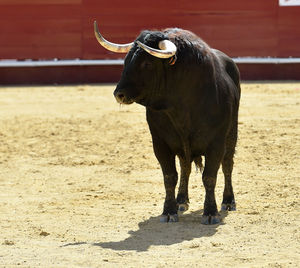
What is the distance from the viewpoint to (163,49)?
528cm

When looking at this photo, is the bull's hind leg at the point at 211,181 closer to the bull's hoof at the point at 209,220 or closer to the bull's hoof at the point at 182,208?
the bull's hoof at the point at 209,220

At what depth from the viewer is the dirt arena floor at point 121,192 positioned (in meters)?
4.83

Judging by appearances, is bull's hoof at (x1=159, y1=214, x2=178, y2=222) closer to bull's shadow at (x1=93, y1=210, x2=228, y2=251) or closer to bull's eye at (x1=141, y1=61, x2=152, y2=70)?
bull's shadow at (x1=93, y1=210, x2=228, y2=251)

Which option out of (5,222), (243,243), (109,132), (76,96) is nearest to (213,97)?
(243,243)

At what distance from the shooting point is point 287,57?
1299 cm

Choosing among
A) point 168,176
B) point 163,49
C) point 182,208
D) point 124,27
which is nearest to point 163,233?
point 168,176

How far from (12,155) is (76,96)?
326 cm

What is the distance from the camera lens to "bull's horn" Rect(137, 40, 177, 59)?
5.14 m

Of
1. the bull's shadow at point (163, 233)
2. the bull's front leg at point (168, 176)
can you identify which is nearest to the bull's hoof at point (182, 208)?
the bull's shadow at point (163, 233)

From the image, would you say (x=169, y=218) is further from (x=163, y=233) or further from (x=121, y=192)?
(x=121, y=192)

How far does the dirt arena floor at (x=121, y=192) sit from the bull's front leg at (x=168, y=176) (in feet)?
0.37

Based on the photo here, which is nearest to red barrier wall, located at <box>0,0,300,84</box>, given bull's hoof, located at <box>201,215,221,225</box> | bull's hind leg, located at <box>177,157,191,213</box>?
bull's hind leg, located at <box>177,157,191,213</box>

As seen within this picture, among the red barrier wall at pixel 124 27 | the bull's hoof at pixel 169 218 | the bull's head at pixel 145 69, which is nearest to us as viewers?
the bull's head at pixel 145 69

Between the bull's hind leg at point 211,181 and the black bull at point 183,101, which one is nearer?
the black bull at point 183,101
